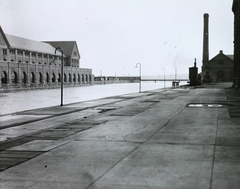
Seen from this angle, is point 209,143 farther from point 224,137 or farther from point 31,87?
point 31,87

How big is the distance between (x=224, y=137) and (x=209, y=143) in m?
1.41

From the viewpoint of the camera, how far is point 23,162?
27.4 feet

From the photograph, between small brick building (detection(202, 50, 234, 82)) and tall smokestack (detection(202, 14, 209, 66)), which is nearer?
tall smokestack (detection(202, 14, 209, 66))

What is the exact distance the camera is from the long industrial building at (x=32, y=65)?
72812mm

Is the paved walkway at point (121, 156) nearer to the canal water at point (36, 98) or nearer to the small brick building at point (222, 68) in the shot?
the canal water at point (36, 98)

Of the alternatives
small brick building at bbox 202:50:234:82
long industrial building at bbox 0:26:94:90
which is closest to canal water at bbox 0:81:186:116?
long industrial building at bbox 0:26:94:90

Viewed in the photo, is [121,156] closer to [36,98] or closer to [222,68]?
[36,98]

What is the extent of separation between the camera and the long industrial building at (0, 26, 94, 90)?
7281cm

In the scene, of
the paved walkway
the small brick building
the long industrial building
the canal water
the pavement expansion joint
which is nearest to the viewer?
the paved walkway

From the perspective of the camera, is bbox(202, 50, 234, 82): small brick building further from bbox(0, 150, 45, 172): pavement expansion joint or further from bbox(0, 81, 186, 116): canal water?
bbox(0, 150, 45, 172): pavement expansion joint

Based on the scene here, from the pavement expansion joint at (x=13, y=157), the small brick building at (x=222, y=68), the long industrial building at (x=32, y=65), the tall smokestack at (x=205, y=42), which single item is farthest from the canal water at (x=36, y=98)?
the small brick building at (x=222, y=68)

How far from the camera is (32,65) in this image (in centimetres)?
8288

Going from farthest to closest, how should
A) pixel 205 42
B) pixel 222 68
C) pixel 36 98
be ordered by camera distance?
1. pixel 222 68
2. pixel 205 42
3. pixel 36 98

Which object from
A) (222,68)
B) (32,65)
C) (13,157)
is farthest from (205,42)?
(13,157)
